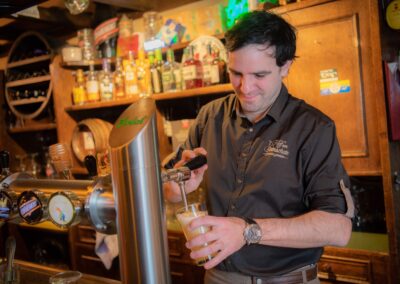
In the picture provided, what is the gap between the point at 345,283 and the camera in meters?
2.07

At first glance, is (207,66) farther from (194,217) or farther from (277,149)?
(194,217)

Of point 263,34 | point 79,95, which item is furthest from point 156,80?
point 263,34

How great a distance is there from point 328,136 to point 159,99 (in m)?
1.68

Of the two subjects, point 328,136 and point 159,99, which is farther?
point 159,99

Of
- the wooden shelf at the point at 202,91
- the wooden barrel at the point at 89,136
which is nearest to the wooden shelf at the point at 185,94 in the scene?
the wooden shelf at the point at 202,91

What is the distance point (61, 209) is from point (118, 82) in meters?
2.41

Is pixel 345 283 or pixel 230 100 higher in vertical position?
pixel 230 100

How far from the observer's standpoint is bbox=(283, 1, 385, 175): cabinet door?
1.99m

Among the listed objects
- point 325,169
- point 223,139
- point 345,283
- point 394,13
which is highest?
point 394,13

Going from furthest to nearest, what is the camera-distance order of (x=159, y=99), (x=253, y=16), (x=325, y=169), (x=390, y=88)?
(x=159, y=99)
(x=390, y=88)
(x=253, y=16)
(x=325, y=169)

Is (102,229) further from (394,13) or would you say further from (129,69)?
(129,69)

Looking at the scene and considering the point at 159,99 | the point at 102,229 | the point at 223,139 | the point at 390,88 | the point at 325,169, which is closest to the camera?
the point at 102,229

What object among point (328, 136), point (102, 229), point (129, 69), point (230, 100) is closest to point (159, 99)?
point (129, 69)

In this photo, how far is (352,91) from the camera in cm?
204
